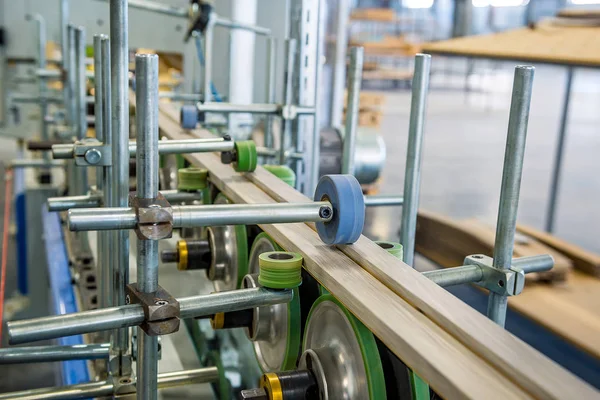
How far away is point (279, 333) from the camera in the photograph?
1.00 metres

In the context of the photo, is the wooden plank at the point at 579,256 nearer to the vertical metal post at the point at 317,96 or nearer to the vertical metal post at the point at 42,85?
the vertical metal post at the point at 317,96

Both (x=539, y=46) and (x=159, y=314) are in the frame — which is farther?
(x=539, y=46)

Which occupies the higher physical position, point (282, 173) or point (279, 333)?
point (282, 173)

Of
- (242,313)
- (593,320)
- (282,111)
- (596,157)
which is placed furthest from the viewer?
(596,157)

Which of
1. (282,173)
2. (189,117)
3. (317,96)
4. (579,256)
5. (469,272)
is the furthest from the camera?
(579,256)

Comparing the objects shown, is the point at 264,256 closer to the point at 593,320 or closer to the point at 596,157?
the point at 593,320

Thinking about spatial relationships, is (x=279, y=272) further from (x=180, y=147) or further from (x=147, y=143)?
(x=180, y=147)

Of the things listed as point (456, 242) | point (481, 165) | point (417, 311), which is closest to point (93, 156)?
point (417, 311)

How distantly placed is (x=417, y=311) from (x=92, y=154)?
1.96 feet

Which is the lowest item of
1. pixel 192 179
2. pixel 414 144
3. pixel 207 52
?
pixel 192 179

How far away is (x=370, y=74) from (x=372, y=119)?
5.15 meters

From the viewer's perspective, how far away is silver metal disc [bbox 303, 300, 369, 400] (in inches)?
29.6

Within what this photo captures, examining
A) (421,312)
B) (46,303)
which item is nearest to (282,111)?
(421,312)

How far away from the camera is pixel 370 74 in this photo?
9.71m
